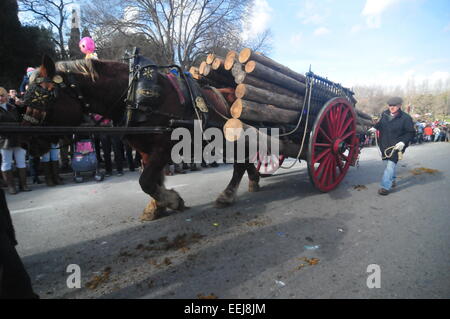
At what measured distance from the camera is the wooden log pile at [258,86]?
3.37m

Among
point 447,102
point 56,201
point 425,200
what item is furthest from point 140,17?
point 447,102

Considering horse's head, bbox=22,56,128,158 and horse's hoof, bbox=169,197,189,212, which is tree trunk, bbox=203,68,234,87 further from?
horse's hoof, bbox=169,197,189,212

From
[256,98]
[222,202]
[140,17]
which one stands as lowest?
[222,202]

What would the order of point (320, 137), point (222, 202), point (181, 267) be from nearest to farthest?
Result: point (181, 267), point (222, 202), point (320, 137)

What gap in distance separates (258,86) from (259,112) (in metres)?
0.39

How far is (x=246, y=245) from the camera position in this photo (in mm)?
2812

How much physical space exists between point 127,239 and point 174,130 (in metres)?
1.36

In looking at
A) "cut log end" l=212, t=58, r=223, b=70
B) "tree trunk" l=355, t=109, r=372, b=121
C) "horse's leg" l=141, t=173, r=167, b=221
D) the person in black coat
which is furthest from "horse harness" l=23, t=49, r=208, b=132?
"tree trunk" l=355, t=109, r=372, b=121

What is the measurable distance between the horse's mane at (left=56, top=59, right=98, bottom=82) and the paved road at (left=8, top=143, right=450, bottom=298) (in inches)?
71.9

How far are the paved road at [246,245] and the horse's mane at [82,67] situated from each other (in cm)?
183

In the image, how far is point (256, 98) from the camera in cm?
347

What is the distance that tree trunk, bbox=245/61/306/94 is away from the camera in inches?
133

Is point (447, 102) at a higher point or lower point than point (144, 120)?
higher
